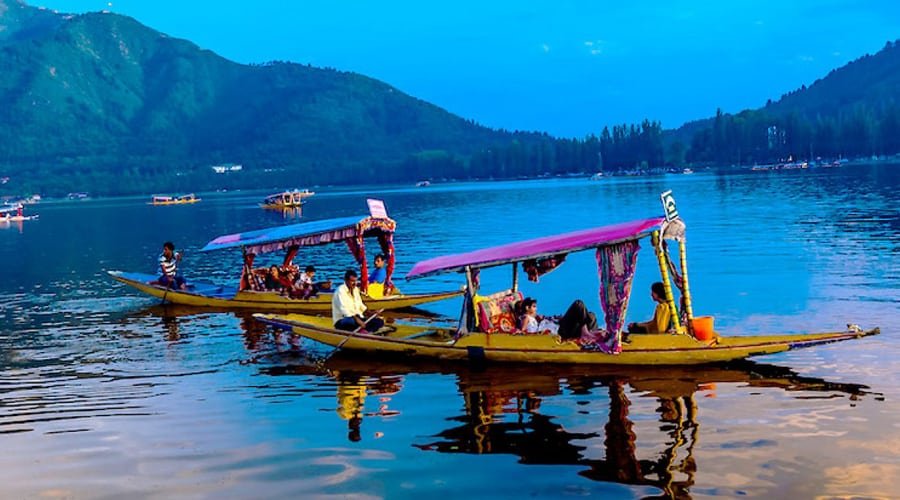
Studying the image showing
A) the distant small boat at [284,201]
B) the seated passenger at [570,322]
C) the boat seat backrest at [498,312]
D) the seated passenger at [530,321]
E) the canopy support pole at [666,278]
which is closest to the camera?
the canopy support pole at [666,278]

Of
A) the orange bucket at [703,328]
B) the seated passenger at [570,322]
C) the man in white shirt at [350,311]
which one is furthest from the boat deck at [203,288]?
the orange bucket at [703,328]

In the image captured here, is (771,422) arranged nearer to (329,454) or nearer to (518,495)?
(518,495)

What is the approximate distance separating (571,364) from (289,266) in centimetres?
1526

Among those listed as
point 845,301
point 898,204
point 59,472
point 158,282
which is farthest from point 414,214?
point 59,472


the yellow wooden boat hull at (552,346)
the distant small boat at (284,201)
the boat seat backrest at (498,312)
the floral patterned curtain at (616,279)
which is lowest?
the yellow wooden boat hull at (552,346)

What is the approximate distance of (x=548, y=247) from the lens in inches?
817

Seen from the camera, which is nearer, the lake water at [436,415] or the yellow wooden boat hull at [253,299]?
the lake water at [436,415]

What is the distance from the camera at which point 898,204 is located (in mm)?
74125

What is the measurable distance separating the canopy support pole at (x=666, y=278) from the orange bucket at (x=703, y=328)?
304 millimetres

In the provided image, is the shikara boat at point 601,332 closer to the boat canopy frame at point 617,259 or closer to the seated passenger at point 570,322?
the boat canopy frame at point 617,259

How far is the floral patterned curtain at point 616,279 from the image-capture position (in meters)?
19.2

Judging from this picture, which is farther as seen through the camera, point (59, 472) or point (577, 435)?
point (577, 435)

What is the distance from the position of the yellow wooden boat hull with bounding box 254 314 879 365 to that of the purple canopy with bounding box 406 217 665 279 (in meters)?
1.60

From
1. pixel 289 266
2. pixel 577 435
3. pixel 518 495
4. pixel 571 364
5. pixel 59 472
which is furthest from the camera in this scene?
pixel 289 266
